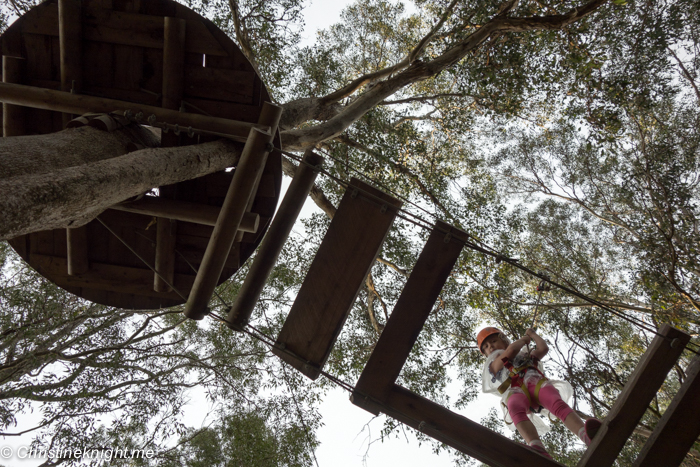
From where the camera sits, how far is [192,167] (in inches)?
97.6

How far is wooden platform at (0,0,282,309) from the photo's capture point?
3.09 metres

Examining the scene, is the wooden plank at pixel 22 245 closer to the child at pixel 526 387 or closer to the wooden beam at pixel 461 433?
the wooden beam at pixel 461 433

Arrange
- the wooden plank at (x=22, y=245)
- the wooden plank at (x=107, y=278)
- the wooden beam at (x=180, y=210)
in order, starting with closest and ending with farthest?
the wooden beam at (x=180, y=210) < the wooden plank at (x=22, y=245) < the wooden plank at (x=107, y=278)

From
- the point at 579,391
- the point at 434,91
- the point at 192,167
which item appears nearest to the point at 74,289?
the point at 192,167

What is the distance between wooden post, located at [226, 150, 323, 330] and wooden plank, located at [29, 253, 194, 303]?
1371 mm

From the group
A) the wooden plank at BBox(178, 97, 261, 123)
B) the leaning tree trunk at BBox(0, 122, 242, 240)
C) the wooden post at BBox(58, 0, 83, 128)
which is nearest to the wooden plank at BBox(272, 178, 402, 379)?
the leaning tree trunk at BBox(0, 122, 242, 240)

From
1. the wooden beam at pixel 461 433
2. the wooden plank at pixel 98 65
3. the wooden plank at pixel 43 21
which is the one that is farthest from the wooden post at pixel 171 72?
the wooden beam at pixel 461 433

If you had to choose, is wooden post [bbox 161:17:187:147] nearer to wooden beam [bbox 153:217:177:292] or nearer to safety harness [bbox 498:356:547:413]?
wooden beam [bbox 153:217:177:292]

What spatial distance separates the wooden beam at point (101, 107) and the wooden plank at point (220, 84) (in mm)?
362

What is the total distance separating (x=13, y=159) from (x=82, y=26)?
7.19 ft

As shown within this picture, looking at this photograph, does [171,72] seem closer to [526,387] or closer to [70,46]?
[70,46]

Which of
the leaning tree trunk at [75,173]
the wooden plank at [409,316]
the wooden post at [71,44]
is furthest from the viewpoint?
the wooden post at [71,44]

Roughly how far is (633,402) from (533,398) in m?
1.40

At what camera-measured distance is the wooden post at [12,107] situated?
3092mm
